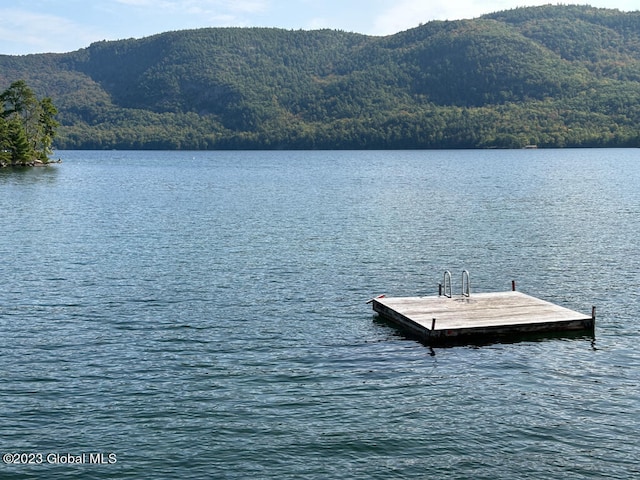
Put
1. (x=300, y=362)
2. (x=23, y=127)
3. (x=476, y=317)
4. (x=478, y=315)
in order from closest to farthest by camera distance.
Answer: (x=300, y=362), (x=476, y=317), (x=478, y=315), (x=23, y=127)

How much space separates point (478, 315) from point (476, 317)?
16.3 inches

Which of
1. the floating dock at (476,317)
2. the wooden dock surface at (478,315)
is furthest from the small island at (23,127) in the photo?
the wooden dock surface at (478,315)

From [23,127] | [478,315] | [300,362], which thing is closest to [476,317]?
[478,315]

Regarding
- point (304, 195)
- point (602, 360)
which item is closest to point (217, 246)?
point (602, 360)

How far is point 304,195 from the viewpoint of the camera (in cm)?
11162

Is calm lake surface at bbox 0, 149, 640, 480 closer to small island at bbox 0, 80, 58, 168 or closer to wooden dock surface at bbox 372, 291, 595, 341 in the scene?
wooden dock surface at bbox 372, 291, 595, 341

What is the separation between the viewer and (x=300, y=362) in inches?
1165

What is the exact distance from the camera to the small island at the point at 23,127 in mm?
153375

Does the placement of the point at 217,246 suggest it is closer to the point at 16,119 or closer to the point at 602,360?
the point at 602,360

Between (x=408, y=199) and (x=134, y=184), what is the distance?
64.3 metres

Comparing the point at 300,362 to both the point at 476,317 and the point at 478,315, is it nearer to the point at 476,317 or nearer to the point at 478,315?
the point at 476,317

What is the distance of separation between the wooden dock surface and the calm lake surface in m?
0.77

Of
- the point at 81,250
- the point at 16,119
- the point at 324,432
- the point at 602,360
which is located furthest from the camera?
the point at 16,119

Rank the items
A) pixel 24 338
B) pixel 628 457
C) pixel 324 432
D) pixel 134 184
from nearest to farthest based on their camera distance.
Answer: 1. pixel 628 457
2. pixel 324 432
3. pixel 24 338
4. pixel 134 184
